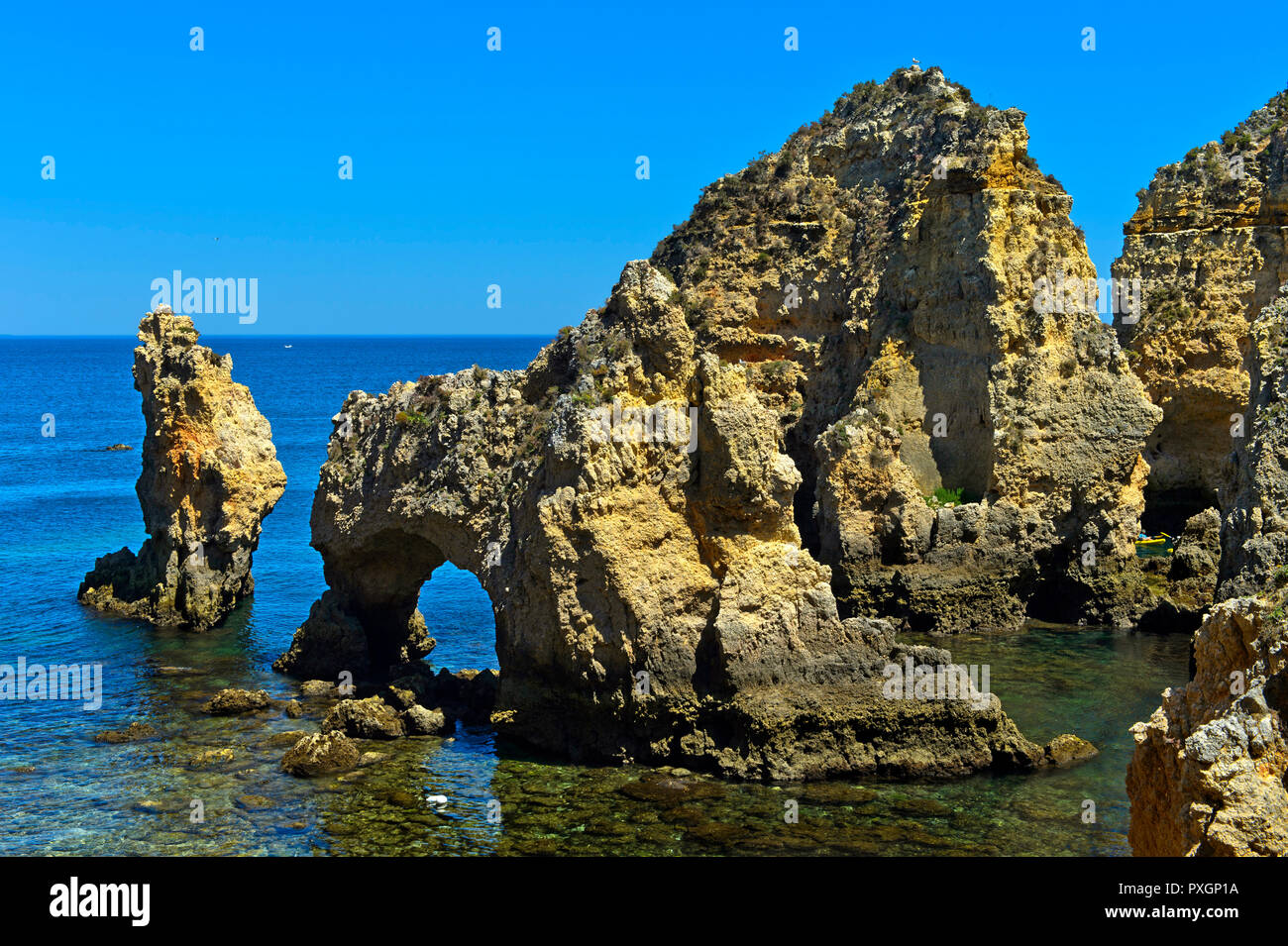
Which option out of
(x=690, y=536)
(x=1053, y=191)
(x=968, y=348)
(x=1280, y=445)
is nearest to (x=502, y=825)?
(x=690, y=536)

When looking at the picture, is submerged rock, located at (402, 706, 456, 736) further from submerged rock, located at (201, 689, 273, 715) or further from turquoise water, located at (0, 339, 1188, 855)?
submerged rock, located at (201, 689, 273, 715)

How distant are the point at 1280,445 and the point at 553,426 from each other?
48.3 feet

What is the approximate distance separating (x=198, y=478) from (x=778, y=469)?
20950mm

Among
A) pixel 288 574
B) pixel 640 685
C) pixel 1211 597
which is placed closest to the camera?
pixel 640 685

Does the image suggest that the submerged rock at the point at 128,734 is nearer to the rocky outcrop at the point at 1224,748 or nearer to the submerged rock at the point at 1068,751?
the submerged rock at the point at 1068,751

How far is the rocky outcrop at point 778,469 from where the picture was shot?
24.2m

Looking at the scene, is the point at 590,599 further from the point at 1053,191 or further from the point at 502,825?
the point at 1053,191

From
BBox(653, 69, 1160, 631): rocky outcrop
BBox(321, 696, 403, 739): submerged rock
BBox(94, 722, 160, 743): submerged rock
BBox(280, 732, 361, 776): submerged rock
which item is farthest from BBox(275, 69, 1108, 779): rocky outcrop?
BBox(94, 722, 160, 743): submerged rock

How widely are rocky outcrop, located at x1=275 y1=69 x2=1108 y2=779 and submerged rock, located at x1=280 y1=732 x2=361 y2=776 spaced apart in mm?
Result: 3103

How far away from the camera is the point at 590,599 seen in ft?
80.9

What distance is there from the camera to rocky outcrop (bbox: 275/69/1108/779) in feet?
79.5

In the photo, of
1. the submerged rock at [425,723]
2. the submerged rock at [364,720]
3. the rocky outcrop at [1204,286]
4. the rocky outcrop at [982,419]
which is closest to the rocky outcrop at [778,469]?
the rocky outcrop at [982,419]

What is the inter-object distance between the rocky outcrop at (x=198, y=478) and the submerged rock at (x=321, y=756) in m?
14.6

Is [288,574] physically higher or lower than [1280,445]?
lower
